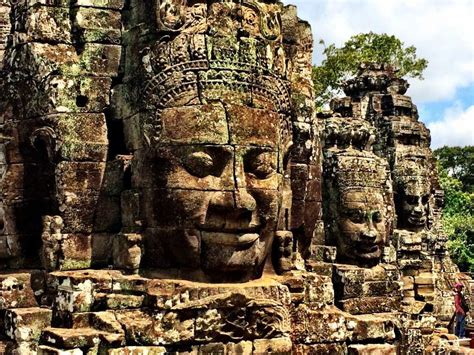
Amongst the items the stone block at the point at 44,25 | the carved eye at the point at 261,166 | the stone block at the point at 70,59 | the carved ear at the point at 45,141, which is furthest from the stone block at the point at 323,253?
the stone block at the point at 44,25

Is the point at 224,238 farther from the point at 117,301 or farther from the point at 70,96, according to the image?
the point at 70,96

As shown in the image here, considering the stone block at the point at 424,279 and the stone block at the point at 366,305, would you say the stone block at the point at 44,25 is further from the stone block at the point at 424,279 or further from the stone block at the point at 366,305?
the stone block at the point at 424,279

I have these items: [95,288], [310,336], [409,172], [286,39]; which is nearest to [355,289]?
[310,336]

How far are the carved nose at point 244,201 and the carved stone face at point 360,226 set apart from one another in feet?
13.1

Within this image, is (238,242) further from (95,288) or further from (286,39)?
(286,39)

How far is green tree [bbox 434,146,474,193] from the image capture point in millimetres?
52094

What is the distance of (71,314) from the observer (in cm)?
665

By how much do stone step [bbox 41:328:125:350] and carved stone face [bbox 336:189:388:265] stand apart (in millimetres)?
4900

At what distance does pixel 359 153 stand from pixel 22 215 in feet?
16.6

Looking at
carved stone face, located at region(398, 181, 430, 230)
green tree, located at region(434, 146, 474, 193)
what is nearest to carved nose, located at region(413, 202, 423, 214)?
carved stone face, located at region(398, 181, 430, 230)

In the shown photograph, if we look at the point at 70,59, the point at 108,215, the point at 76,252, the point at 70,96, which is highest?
the point at 70,59

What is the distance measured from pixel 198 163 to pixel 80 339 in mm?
1766

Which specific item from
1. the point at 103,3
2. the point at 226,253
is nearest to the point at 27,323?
the point at 226,253

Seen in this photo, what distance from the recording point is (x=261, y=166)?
23.0 feet
